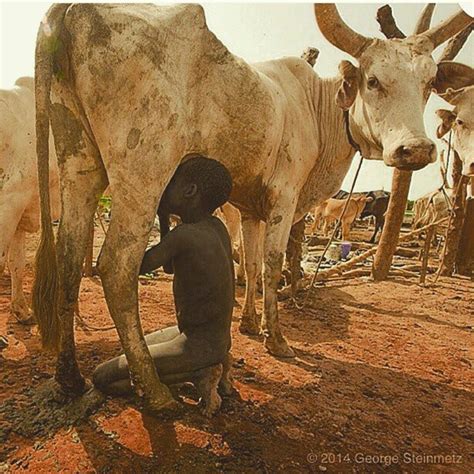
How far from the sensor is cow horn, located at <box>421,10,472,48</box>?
10.7ft

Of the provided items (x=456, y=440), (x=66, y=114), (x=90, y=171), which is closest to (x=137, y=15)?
(x=66, y=114)

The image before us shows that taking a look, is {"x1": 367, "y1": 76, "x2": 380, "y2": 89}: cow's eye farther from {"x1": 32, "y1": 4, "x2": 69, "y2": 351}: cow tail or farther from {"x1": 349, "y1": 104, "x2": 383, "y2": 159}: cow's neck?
{"x1": 32, "y1": 4, "x2": 69, "y2": 351}: cow tail

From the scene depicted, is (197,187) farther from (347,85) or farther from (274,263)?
(347,85)

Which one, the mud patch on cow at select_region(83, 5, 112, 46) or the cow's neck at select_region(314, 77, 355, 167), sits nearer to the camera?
the mud patch on cow at select_region(83, 5, 112, 46)

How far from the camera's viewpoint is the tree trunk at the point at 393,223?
703 centimetres

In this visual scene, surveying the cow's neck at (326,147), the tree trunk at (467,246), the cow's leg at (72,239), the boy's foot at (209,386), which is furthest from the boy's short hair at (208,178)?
the tree trunk at (467,246)

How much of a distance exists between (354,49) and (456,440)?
108 inches

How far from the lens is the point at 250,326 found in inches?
156

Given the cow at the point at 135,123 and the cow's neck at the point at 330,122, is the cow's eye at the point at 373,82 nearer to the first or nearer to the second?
the cow at the point at 135,123

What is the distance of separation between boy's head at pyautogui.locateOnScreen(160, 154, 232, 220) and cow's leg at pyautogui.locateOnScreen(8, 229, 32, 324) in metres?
2.16

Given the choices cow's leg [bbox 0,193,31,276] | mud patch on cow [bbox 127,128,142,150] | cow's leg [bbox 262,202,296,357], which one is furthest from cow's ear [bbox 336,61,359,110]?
cow's leg [bbox 0,193,31,276]

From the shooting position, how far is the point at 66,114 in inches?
93.4

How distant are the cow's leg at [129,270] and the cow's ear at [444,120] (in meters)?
4.17

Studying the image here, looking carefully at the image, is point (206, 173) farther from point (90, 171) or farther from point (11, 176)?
point (11, 176)
